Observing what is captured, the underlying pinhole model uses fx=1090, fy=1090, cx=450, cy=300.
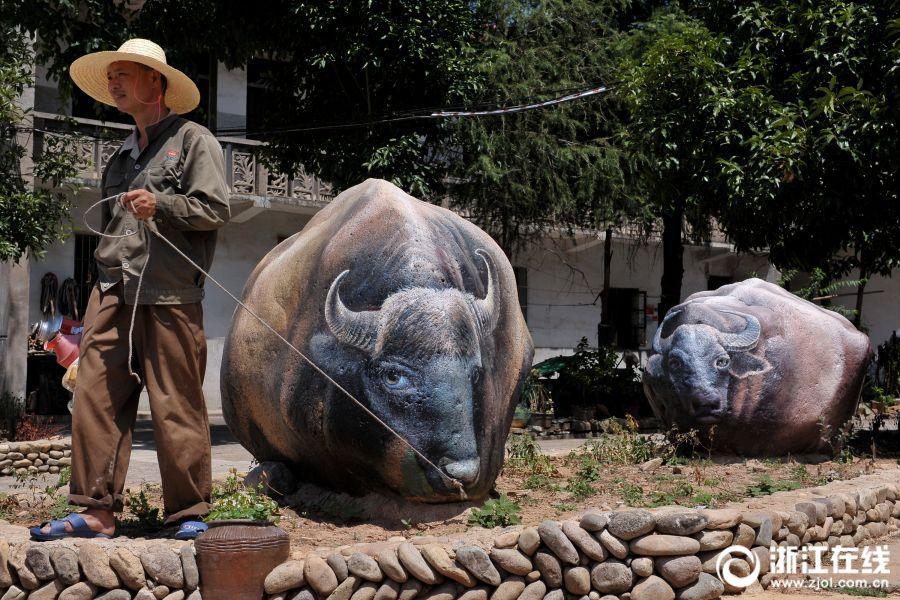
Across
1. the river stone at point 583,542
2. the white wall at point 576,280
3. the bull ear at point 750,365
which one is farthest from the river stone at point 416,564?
the white wall at point 576,280

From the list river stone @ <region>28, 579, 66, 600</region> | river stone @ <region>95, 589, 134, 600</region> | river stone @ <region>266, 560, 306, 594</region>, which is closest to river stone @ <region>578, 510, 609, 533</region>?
river stone @ <region>266, 560, 306, 594</region>

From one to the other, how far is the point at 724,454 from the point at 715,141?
3.58 m

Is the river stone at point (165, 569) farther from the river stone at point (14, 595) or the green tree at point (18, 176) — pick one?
the green tree at point (18, 176)

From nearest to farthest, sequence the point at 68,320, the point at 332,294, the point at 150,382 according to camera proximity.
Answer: the point at 150,382
the point at 332,294
the point at 68,320

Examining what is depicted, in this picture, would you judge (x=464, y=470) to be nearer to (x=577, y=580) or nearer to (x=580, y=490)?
(x=577, y=580)

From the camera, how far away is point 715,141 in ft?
35.6

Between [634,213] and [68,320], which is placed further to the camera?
[634,213]

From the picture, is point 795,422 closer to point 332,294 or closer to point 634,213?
point 332,294

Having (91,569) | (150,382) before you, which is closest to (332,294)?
(150,382)

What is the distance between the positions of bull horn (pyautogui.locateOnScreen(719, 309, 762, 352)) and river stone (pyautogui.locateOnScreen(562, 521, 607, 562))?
4.07m

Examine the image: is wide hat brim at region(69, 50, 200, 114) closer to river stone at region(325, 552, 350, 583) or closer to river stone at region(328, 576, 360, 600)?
river stone at region(325, 552, 350, 583)

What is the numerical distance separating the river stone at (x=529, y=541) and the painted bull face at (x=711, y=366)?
13.3ft

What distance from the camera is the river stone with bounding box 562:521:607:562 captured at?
187 inches

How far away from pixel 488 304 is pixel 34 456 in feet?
21.0
